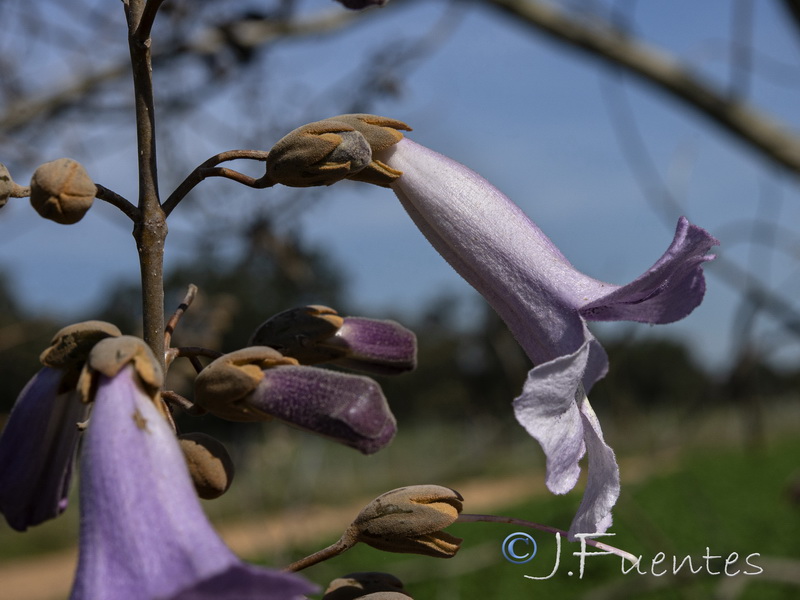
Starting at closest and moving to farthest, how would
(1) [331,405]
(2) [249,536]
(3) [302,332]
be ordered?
1. (1) [331,405]
2. (3) [302,332]
3. (2) [249,536]

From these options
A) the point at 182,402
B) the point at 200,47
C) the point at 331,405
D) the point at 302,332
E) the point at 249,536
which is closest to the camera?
the point at 331,405

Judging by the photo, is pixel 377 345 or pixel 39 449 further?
pixel 377 345

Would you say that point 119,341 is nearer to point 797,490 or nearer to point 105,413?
point 105,413

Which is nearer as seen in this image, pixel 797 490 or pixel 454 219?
pixel 454 219

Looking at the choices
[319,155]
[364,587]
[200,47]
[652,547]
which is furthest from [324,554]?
[200,47]

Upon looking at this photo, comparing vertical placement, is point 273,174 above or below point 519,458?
below

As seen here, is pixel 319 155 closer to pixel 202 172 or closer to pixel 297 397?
pixel 202 172

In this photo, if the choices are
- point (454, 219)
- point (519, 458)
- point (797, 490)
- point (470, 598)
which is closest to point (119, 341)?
point (454, 219)
